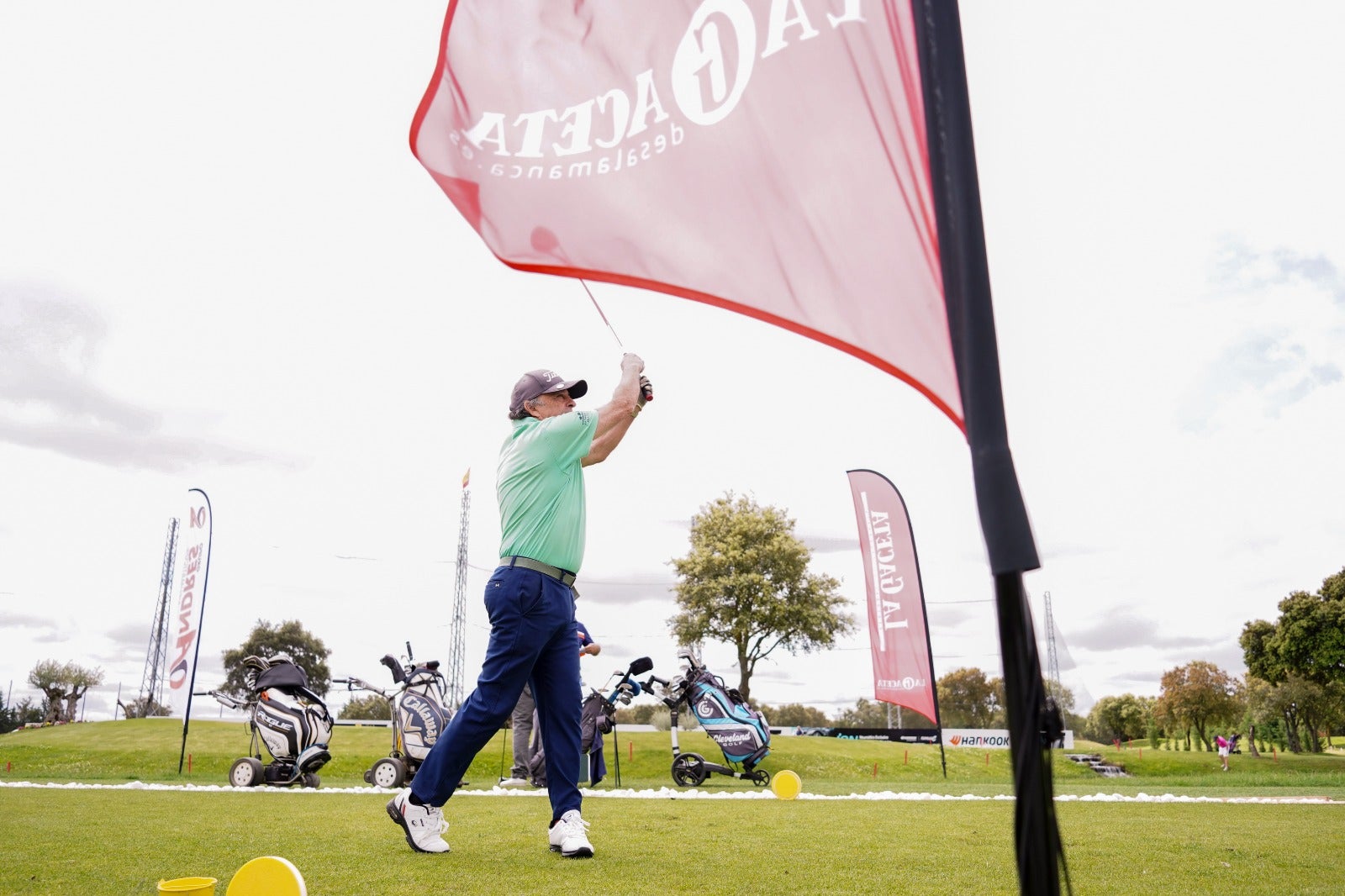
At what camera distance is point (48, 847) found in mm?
4059

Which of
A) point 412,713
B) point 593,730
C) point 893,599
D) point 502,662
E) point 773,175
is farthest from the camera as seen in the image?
point 893,599

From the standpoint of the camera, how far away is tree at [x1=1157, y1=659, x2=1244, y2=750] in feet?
121

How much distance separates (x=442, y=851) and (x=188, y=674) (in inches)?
446

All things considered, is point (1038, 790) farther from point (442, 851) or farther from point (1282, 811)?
point (1282, 811)

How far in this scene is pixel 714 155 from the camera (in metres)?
2.13

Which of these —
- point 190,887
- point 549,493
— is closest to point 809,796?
point 549,493

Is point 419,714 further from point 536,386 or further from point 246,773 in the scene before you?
point 536,386

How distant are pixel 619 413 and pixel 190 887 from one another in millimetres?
2224

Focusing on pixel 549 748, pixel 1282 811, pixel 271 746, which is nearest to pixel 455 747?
pixel 549 748

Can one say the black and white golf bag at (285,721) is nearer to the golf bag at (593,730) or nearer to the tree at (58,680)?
the golf bag at (593,730)

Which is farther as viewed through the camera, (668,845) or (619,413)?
(668,845)

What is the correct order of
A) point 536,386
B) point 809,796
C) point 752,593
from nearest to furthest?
point 536,386, point 809,796, point 752,593

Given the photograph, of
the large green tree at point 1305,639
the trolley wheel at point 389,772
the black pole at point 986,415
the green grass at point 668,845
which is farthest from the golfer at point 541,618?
the large green tree at point 1305,639

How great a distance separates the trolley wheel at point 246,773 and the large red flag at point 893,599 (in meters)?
9.95
